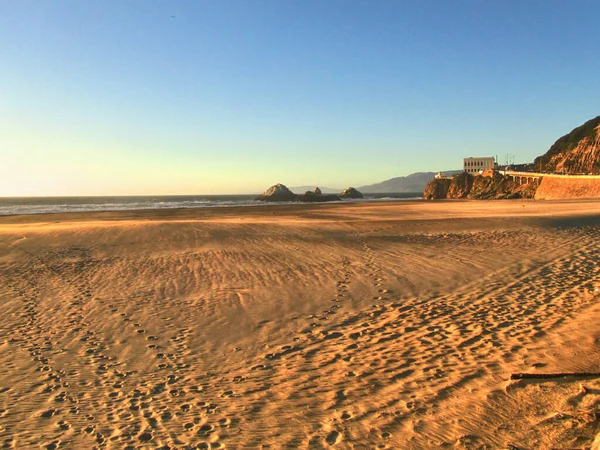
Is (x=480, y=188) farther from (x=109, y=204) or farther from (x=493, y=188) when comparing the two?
(x=109, y=204)

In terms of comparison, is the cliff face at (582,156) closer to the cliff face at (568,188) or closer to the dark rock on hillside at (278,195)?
the cliff face at (568,188)

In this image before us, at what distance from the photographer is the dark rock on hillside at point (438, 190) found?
305 ft

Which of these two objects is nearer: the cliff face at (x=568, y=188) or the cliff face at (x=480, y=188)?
the cliff face at (x=568, y=188)

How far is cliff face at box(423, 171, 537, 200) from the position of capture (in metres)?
67.2

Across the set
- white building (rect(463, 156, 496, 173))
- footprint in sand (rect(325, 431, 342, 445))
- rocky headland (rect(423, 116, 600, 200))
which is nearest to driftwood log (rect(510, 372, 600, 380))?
footprint in sand (rect(325, 431, 342, 445))

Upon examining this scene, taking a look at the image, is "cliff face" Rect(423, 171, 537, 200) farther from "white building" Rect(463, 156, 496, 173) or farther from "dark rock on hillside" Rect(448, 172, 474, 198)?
"white building" Rect(463, 156, 496, 173)

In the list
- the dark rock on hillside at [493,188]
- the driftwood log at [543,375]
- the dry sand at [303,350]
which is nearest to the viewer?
the dry sand at [303,350]

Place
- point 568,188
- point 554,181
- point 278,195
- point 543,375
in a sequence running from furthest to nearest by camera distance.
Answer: point 278,195, point 554,181, point 568,188, point 543,375

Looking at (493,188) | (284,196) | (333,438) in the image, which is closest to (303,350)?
(333,438)

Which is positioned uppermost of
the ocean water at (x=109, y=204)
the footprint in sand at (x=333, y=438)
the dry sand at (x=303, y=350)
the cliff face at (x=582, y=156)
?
the cliff face at (x=582, y=156)

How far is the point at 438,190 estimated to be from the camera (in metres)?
94.1

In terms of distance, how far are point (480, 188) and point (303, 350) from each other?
82.7m

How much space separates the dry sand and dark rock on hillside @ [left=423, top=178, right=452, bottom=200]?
8189 centimetres

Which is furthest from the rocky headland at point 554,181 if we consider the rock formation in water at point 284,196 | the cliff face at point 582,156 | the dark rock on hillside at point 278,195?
the dark rock on hillside at point 278,195
